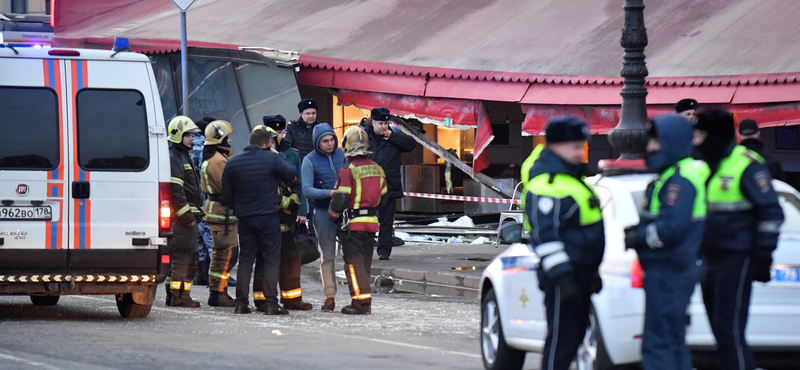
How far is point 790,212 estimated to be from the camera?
Answer: 7422mm

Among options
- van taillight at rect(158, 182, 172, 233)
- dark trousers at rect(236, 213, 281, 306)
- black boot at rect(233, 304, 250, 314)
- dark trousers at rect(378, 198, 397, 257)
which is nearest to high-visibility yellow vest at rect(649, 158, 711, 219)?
van taillight at rect(158, 182, 172, 233)

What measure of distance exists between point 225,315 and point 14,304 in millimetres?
2395

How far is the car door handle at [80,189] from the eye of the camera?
33.4 ft

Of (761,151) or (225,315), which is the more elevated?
(761,151)

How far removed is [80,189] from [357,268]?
261cm

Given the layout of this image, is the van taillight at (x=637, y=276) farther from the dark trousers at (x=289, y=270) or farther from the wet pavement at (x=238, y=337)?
the dark trousers at (x=289, y=270)

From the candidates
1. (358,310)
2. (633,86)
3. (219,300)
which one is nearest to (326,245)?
(358,310)

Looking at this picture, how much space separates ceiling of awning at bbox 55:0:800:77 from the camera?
17.2m

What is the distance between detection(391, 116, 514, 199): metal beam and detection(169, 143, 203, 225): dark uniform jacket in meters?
7.70

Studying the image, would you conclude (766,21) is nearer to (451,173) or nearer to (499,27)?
(499,27)

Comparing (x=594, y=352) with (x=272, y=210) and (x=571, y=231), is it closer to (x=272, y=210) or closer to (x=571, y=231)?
(x=571, y=231)

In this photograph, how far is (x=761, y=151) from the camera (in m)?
9.87

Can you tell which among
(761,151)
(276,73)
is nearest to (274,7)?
(276,73)

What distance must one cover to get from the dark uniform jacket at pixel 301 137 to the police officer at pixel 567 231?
820 centimetres
